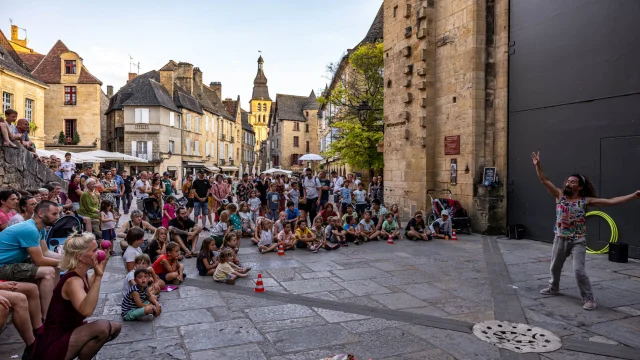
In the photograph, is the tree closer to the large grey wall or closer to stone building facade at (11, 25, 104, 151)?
the large grey wall

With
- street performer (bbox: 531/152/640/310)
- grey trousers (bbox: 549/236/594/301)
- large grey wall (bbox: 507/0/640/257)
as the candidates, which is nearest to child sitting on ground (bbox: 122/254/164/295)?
street performer (bbox: 531/152/640/310)

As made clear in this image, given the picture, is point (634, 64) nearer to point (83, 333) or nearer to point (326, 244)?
point (326, 244)

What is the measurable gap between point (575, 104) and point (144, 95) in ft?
125

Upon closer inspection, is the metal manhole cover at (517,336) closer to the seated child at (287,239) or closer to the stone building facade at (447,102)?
the seated child at (287,239)

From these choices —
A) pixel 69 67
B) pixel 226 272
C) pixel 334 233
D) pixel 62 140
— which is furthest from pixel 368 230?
pixel 69 67

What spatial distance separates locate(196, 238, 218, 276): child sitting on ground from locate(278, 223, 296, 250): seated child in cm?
228

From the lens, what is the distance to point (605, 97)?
923cm

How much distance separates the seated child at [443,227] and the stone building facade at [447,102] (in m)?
1.03

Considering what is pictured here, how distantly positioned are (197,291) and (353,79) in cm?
2067

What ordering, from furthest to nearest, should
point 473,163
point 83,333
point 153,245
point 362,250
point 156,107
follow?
point 156,107, point 473,163, point 362,250, point 153,245, point 83,333

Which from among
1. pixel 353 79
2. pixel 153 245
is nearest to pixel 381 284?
pixel 153 245

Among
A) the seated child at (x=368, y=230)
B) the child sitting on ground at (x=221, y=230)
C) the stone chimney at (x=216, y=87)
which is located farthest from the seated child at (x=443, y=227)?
the stone chimney at (x=216, y=87)

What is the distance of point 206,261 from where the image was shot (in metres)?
7.49

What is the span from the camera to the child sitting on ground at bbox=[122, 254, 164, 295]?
17.8 ft
